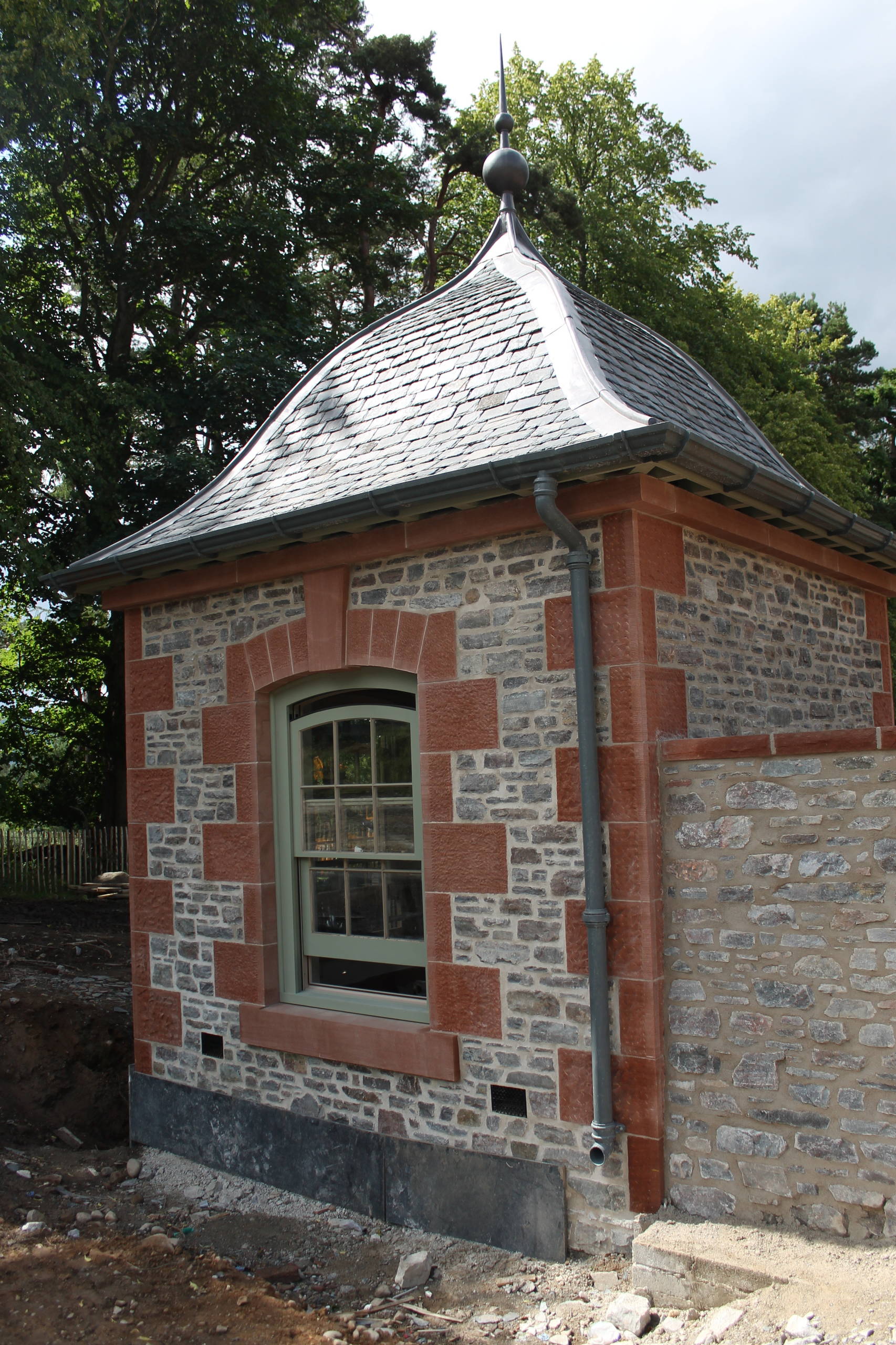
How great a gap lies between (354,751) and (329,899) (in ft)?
3.34

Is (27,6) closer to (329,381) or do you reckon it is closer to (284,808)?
(329,381)

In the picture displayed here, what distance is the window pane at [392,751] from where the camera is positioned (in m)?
6.36

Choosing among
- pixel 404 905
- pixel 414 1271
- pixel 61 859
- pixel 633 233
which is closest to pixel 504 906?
pixel 404 905

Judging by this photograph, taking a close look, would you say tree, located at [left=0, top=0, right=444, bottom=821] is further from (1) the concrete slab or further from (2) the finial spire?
(1) the concrete slab

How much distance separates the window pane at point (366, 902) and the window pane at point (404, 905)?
0.25 feet

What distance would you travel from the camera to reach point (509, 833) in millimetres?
5641

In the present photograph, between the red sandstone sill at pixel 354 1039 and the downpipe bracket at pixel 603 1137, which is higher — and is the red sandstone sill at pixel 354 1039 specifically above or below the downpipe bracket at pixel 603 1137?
above

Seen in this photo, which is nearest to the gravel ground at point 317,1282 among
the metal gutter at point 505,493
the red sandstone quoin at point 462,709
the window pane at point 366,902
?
the red sandstone quoin at point 462,709

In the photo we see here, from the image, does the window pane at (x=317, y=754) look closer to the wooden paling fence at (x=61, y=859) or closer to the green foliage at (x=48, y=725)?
the wooden paling fence at (x=61, y=859)

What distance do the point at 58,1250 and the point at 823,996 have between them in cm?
421

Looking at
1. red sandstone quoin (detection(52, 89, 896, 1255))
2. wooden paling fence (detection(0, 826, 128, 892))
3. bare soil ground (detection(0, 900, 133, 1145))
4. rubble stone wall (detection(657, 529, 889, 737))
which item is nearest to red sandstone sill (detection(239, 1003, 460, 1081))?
red sandstone quoin (detection(52, 89, 896, 1255))

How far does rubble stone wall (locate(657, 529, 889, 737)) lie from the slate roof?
0.55 m

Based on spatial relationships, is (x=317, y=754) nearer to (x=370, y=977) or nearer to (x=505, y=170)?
(x=370, y=977)

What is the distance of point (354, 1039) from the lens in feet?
20.5
